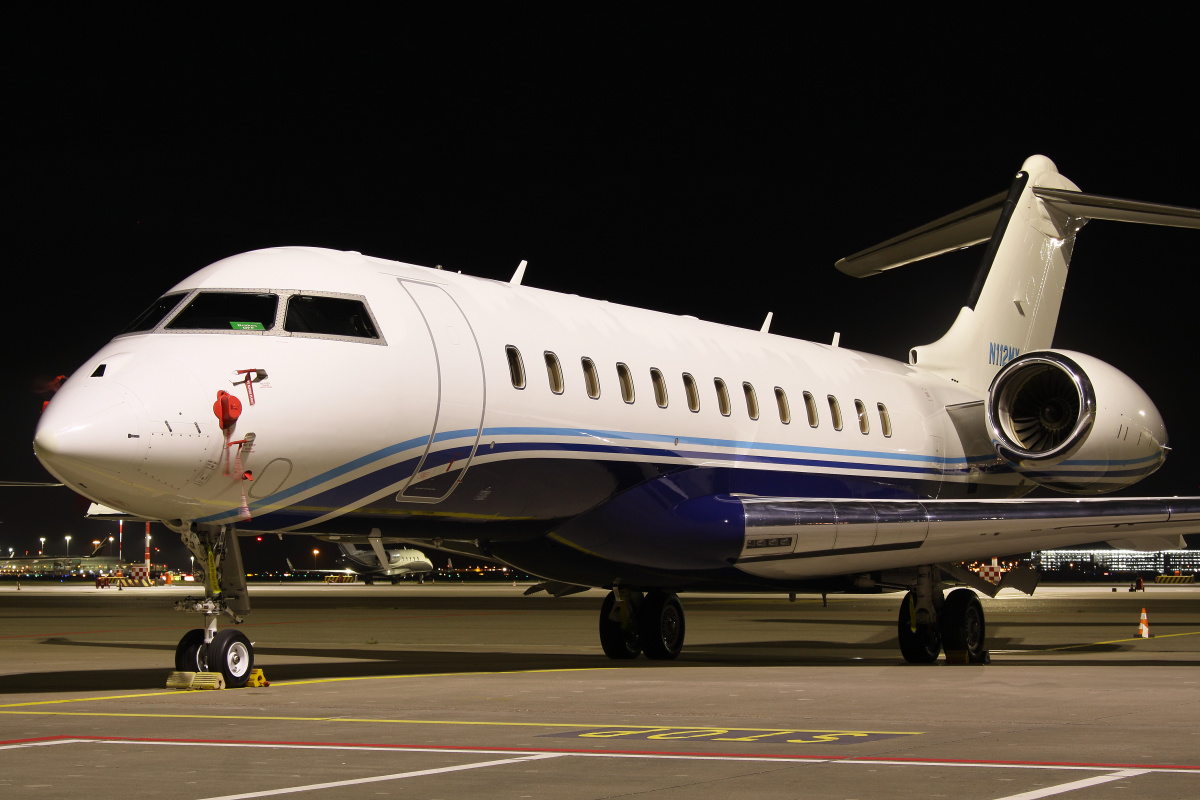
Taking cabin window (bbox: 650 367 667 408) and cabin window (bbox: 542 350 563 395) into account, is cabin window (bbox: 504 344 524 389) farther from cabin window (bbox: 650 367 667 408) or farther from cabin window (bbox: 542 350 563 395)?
cabin window (bbox: 650 367 667 408)

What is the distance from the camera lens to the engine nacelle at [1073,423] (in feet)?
57.6

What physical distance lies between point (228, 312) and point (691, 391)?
5.88 metres

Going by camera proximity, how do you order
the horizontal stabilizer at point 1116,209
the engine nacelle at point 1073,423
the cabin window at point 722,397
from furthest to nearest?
1. the horizontal stabilizer at point 1116,209
2. the engine nacelle at point 1073,423
3. the cabin window at point 722,397

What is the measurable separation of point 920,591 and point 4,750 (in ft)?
40.4

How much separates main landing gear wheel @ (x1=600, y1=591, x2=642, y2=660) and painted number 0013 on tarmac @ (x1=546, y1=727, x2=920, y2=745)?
8.90 metres

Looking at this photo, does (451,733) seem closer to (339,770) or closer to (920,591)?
(339,770)

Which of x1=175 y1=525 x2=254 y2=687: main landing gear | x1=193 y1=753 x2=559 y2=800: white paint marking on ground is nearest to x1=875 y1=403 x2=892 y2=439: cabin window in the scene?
x1=175 y1=525 x2=254 y2=687: main landing gear

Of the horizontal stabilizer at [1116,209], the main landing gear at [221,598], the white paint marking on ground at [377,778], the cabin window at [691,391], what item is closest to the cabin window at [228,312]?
the main landing gear at [221,598]

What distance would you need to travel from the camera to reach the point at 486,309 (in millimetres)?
13734

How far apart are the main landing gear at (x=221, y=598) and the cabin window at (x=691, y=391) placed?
574cm

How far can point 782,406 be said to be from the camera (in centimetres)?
1756

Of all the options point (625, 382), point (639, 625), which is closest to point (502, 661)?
point (639, 625)

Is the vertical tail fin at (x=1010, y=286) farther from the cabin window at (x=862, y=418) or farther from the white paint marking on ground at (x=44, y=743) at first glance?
the white paint marking on ground at (x=44, y=743)

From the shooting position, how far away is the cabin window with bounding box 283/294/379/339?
39.6 feet
